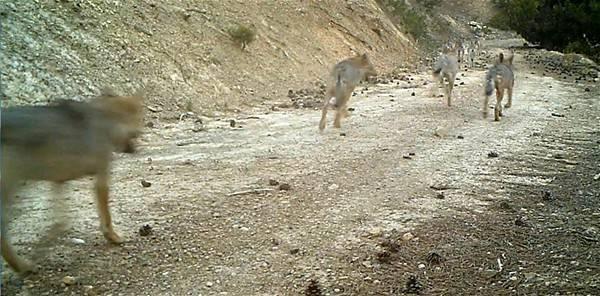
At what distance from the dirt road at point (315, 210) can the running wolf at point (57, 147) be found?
1.70 feet

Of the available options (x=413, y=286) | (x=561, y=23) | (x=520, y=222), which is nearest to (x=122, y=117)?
(x=413, y=286)

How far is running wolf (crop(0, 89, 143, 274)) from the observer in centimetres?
545

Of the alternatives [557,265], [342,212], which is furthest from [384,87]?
[557,265]

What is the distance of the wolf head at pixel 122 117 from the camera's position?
6.78 metres

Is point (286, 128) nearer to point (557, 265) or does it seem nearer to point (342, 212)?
point (342, 212)

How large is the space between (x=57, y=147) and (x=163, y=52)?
12.4 metres

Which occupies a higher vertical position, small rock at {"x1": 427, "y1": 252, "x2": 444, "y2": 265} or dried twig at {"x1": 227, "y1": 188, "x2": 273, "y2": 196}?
dried twig at {"x1": 227, "y1": 188, "x2": 273, "y2": 196}

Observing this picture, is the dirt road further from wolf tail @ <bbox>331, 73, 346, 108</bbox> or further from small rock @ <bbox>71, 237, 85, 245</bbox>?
wolf tail @ <bbox>331, 73, 346, 108</bbox>

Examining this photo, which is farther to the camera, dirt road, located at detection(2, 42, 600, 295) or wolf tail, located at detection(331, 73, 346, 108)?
wolf tail, located at detection(331, 73, 346, 108)

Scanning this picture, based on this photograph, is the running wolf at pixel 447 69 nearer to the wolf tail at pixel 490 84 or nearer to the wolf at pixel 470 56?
the wolf tail at pixel 490 84

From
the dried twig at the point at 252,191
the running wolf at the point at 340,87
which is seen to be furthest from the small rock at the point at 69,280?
the running wolf at the point at 340,87

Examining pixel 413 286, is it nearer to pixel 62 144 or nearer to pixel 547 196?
pixel 62 144

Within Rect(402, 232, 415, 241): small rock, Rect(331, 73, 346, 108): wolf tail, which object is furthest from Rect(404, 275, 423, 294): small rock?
Rect(331, 73, 346, 108): wolf tail

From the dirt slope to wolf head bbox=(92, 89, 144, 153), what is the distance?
628 centimetres
